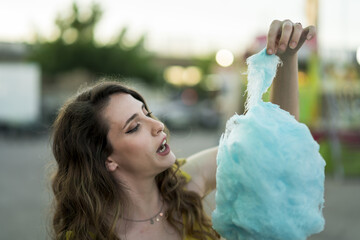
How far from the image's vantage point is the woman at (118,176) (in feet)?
5.55

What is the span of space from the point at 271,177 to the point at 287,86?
1.53ft

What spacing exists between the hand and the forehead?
0.61m

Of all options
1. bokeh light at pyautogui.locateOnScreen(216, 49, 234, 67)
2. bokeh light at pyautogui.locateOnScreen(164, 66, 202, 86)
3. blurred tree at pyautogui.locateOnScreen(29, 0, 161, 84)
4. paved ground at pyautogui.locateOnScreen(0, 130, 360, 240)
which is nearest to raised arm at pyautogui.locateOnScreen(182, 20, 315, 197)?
paved ground at pyautogui.locateOnScreen(0, 130, 360, 240)

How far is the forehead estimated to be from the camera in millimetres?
1703

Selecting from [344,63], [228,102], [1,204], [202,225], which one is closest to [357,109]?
[344,63]

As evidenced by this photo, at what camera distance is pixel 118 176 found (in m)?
1.84

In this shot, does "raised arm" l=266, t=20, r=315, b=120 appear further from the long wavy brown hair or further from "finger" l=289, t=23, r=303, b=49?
the long wavy brown hair

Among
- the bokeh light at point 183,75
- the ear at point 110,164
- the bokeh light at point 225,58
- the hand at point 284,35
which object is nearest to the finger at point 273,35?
the hand at point 284,35

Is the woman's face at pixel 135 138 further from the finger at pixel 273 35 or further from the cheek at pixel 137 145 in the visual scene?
the finger at pixel 273 35

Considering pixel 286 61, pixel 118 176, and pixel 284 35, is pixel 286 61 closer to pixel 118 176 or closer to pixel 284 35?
pixel 284 35

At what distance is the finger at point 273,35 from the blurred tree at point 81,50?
709 inches

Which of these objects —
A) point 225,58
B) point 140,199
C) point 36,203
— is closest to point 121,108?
point 140,199

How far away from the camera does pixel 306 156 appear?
1245 millimetres

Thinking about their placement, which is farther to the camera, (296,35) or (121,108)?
(121,108)
